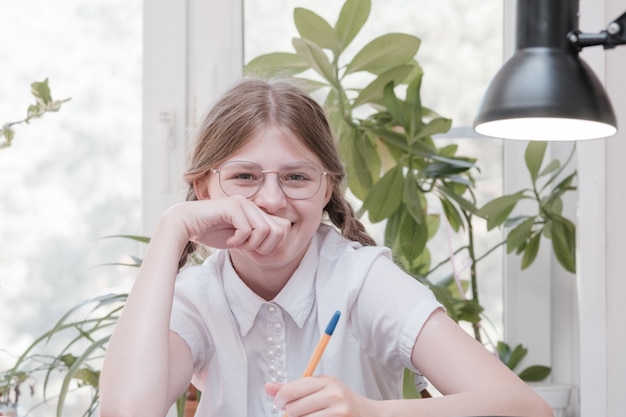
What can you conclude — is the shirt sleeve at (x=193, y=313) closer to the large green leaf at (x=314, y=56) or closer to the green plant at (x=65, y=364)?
the green plant at (x=65, y=364)

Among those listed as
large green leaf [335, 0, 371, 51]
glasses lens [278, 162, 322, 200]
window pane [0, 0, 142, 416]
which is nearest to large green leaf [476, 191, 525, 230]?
large green leaf [335, 0, 371, 51]

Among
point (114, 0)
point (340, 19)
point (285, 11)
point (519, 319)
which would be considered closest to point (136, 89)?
point (114, 0)

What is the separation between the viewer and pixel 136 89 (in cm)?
238

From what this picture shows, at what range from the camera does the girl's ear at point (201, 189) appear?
1443 mm

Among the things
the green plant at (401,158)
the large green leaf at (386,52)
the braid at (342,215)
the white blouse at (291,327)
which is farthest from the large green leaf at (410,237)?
the white blouse at (291,327)

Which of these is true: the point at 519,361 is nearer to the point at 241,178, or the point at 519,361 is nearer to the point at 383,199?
the point at 383,199

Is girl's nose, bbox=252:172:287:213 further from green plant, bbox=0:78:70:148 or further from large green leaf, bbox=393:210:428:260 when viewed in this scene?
large green leaf, bbox=393:210:428:260

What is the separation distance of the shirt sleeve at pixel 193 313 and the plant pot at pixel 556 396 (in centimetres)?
96

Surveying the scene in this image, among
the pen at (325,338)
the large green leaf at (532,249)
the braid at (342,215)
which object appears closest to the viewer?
the pen at (325,338)

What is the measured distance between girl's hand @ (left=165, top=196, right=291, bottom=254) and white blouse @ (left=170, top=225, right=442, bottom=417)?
13 centimetres

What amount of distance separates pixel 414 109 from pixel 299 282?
2.46ft

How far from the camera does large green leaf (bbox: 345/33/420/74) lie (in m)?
2.07

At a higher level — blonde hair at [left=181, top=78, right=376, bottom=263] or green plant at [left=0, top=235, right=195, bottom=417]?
blonde hair at [left=181, top=78, right=376, bottom=263]

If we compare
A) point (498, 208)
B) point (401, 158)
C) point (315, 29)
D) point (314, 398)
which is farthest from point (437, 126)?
point (314, 398)
